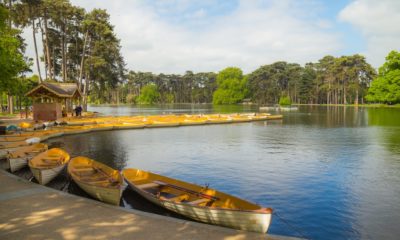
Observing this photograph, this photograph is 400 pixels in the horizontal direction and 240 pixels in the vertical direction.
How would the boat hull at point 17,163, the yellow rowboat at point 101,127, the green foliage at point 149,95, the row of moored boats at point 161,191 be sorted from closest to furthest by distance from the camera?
the row of moored boats at point 161,191
the boat hull at point 17,163
the yellow rowboat at point 101,127
the green foliage at point 149,95

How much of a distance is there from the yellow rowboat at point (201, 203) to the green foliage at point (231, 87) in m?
148

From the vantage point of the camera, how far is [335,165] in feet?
64.7

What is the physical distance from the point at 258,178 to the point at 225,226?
8.08m

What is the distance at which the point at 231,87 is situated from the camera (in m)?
160

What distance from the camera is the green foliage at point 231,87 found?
160 meters

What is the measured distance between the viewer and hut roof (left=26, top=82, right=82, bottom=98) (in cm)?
3988

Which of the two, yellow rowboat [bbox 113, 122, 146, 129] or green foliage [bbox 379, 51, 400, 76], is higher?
green foliage [bbox 379, 51, 400, 76]

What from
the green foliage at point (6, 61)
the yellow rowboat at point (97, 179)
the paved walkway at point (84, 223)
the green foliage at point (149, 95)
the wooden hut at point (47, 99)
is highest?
the green foliage at point (149, 95)

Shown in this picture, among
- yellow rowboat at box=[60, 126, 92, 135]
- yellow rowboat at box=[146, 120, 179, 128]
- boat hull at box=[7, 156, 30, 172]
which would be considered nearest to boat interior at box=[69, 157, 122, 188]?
boat hull at box=[7, 156, 30, 172]

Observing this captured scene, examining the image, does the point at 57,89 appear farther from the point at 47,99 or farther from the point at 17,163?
the point at 17,163

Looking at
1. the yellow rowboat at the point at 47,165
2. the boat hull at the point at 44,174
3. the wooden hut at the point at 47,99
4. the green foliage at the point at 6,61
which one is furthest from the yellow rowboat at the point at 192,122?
the boat hull at the point at 44,174

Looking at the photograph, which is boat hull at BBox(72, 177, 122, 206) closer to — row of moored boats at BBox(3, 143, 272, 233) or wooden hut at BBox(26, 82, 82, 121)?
row of moored boats at BBox(3, 143, 272, 233)

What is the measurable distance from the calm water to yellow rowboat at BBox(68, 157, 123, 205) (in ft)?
3.30

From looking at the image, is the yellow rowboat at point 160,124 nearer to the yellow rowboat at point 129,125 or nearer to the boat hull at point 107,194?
the yellow rowboat at point 129,125
